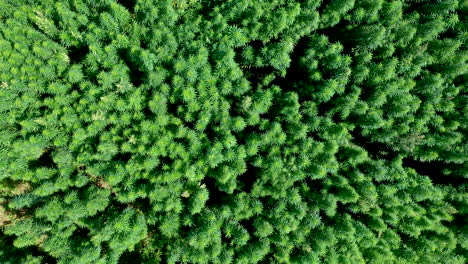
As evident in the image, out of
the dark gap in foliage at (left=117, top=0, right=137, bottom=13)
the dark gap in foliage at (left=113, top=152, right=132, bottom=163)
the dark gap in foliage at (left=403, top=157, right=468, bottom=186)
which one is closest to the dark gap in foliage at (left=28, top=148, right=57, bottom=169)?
the dark gap in foliage at (left=113, top=152, right=132, bottom=163)

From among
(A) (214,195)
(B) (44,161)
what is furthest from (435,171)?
(B) (44,161)

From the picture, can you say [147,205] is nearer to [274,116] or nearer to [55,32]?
[274,116]

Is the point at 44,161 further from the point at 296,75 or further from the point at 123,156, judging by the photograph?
the point at 296,75

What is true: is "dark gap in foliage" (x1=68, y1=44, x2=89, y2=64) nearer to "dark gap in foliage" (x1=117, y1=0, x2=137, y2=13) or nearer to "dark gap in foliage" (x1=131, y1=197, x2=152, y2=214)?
"dark gap in foliage" (x1=117, y1=0, x2=137, y2=13)

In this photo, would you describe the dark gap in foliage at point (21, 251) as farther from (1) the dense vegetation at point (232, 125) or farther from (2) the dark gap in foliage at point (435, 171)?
(2) the dark gap in foliage at point (435, 171)

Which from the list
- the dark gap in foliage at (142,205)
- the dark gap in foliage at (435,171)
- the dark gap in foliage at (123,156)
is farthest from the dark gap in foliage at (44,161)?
the dark gap in foliage at (435,171)

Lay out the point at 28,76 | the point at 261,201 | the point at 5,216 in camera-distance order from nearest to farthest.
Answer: the point at 28,76, the point at 261,201, the point at 5,216

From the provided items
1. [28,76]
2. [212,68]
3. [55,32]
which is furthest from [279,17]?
[28,76]
